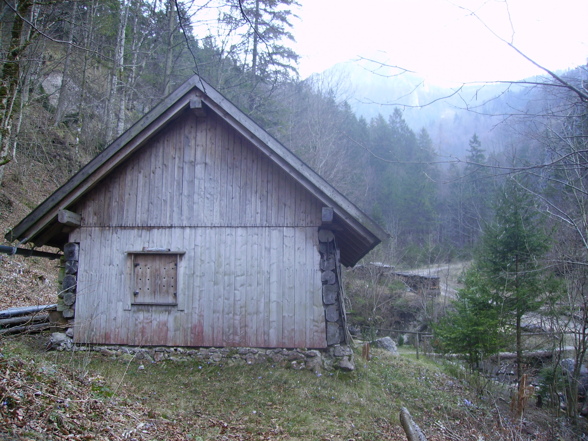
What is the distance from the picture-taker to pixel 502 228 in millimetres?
16031

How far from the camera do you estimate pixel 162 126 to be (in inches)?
376

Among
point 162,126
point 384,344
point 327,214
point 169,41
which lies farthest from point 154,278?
point 169,41

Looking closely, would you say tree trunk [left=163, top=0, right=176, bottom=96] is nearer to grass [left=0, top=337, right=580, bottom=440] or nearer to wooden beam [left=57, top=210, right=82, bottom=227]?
wooden beam [left=57, top=210, right=82, bottom=227]

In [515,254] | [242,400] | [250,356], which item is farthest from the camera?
[515,254]

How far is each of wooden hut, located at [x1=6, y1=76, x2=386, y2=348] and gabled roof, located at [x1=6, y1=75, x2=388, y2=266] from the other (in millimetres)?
22

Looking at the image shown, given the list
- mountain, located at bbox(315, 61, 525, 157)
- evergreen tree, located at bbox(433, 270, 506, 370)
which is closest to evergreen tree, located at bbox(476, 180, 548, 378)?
evergreen tree, located at bbox(433, 270, 506, 370)

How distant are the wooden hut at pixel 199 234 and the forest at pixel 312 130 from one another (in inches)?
63.6

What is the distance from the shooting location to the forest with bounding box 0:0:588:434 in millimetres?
6441

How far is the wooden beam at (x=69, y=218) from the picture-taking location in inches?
362

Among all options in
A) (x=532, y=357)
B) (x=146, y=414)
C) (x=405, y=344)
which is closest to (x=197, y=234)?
(x=146, y=414)

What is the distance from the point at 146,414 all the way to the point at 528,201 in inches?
582

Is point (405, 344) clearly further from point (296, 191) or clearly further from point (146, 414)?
point (146, 414)

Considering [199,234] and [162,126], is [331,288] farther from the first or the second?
[162,126]

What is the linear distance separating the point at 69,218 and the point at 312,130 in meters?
19.3
